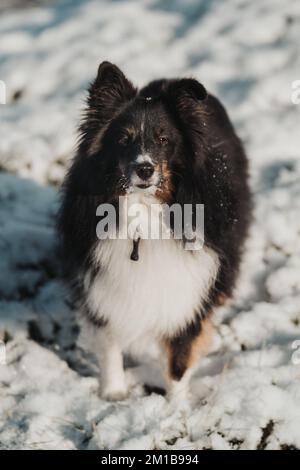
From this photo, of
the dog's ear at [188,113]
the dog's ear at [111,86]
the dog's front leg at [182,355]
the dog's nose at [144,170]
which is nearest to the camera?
the dog's nose at [144,170]

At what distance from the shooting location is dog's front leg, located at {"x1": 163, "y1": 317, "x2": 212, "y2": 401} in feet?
12.2

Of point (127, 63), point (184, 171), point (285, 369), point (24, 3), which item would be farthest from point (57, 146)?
point (24, 3)

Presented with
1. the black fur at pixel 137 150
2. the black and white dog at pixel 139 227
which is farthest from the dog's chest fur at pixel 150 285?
the black fur at pixel 137 150

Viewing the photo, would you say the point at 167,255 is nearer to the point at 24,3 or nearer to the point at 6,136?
the point at 6,136

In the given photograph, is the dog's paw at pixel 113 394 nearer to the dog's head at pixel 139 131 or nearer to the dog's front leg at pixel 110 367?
the dog's front leg at pixel 110 367

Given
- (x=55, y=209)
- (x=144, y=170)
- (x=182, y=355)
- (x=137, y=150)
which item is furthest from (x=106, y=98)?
(x=55, y=209)

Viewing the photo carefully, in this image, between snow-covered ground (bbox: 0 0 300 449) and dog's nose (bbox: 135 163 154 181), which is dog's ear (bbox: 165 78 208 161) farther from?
snow-covered ground (bbox: 0 0 300 449)

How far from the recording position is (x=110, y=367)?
3.85 metres

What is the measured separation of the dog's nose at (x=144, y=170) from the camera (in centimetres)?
317

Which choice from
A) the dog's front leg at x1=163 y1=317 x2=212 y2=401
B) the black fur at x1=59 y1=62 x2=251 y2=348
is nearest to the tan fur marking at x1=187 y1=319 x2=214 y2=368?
the dog's front leg at x1=163 y1=317 x2=212 y2=401

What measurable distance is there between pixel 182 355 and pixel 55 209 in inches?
82.5

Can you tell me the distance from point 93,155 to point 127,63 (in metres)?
4.00

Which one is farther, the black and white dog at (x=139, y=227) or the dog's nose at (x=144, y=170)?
the black and white dog at (x=139, y=227)

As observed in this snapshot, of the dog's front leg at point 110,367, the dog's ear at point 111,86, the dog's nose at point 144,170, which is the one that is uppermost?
the dog's ear at point 111,86
